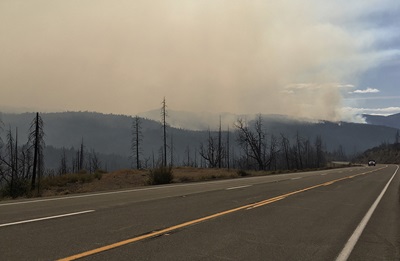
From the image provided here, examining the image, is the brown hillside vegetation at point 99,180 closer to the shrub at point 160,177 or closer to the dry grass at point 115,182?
the dry grass at point 115,182

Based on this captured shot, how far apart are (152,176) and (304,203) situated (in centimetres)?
1562

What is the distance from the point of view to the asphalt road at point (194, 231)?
6332 millimetres

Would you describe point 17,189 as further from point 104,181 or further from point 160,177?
point 104,181

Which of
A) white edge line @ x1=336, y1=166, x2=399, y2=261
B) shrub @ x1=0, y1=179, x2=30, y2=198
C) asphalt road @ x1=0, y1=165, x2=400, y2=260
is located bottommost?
white edge line @ x1=336, y1=166, x2=399, y2=261

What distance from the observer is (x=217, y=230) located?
8.22 meters

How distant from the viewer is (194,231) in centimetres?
804

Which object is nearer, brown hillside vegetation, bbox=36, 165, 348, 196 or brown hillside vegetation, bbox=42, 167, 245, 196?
brown hillside vegetation, bbox=42, 167, 245, 196

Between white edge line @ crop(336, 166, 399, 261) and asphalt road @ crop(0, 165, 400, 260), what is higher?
asphalt road @ crop(0, 165, 400, 260)

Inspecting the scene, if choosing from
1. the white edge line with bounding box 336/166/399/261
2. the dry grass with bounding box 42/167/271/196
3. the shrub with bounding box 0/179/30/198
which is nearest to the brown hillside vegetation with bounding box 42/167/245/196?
the dry grass with bounding box 42/167/271/196

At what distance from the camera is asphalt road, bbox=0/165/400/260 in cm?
633

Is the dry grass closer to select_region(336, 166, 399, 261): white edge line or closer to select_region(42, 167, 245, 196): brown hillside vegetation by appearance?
select_region(42, 167, 245, 196): brown hillside vegetation

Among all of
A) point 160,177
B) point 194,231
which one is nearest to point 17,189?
point 160,177

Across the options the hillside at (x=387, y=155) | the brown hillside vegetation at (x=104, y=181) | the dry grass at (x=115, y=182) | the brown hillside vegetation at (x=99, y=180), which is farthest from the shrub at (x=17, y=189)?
the hillside at (x=387, y=155)

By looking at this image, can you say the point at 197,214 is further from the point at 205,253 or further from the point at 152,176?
the point at 152,176
